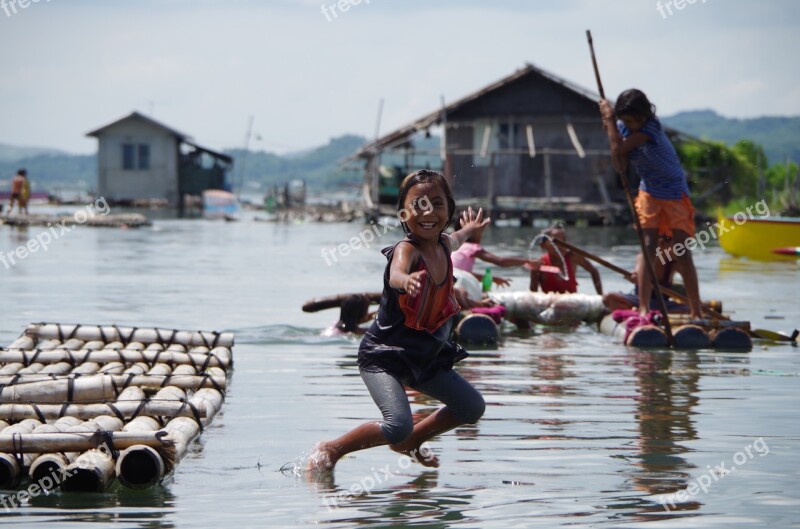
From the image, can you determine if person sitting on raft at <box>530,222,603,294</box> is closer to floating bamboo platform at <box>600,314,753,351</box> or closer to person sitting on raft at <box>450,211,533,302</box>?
person sitting on raft at <box>450,211,533,302</box>

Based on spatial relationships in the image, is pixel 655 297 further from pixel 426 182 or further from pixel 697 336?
pixel 426 182

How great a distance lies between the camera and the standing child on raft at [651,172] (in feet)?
34.4

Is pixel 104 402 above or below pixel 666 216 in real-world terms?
below

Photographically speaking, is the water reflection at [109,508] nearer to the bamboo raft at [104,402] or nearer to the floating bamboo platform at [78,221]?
the bamboo raft at [104,402]

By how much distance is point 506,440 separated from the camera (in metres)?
6.97

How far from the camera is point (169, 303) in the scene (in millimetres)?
15586

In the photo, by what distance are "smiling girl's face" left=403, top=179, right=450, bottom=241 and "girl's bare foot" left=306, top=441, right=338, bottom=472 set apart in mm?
1163

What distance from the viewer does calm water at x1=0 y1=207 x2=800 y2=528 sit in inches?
215

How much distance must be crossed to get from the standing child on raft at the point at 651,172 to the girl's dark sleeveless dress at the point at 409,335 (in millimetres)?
4814

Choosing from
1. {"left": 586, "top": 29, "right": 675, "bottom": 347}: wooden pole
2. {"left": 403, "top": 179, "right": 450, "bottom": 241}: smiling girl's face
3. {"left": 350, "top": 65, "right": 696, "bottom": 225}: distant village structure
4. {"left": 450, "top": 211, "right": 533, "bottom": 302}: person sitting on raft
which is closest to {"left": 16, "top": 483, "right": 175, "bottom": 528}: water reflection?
{"left": 403, "top": 179, "right": 450, "bottom": 241}: smiling girl's face

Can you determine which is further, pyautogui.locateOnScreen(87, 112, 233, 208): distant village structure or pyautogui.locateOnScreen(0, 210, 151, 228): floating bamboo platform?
pyautogui.locateOnScreen(87, 112, 233, 208): distant village structure

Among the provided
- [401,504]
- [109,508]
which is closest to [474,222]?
[401,504]

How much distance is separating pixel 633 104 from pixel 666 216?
1.06 m

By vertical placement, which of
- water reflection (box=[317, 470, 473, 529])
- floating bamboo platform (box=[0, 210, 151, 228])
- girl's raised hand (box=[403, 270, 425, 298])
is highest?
floating bamboo platform (box=[0, 210, 151, 228])
